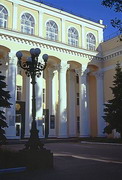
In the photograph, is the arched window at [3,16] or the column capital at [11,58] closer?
the column capital at [11,58]

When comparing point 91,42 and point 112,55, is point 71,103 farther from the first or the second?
point 91,42

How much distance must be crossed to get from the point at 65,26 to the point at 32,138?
21568 millimetres

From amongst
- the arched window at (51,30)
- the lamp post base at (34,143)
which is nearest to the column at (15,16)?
the arched window at (51,30)

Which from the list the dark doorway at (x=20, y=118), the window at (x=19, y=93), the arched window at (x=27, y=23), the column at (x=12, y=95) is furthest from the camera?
the window at (x=19, y=93)

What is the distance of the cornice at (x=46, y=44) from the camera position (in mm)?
23559

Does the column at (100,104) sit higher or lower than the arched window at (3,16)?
lower

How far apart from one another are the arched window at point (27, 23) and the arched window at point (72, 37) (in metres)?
4.86

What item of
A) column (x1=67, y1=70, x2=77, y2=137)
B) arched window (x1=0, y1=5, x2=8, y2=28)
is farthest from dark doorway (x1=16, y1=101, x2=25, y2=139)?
arched window (x1=0, y1=5, x2=8, y2=28)

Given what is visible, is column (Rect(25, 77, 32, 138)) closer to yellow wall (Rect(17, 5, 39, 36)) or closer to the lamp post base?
yellow wall (Rect(17, 5, 39, 36))

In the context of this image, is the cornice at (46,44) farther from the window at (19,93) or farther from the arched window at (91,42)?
the window at (19,93)

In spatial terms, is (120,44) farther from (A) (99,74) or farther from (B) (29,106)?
Answer: (B) (29,106)

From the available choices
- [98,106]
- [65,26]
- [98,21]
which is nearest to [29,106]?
[98,106]

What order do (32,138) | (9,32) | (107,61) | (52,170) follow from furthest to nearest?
1. (107,61)
2. (9,32)
3. (32,138)
4. (52,170)

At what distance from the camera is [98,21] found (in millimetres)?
32188
